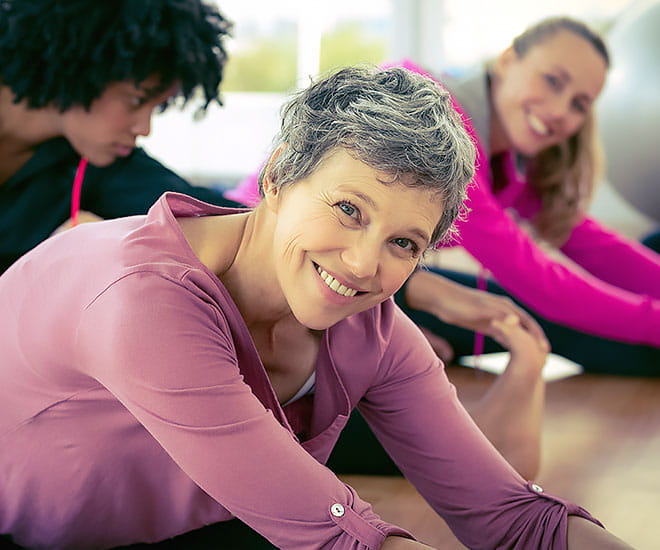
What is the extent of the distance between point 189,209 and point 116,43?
868 mm

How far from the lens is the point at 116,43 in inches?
72.7

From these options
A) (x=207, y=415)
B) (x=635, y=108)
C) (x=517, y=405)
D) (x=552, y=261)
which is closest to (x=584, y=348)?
(x=552, y=261)

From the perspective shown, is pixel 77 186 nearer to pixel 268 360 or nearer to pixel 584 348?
pixel 268 360

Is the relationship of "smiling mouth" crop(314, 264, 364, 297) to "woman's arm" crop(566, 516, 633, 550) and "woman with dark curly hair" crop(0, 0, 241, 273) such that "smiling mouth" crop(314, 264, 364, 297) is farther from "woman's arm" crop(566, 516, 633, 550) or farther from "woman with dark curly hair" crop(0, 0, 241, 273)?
"woman with dark curly hair" crop(0, 0, 241, 273)

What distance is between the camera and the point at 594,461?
1.82 meters

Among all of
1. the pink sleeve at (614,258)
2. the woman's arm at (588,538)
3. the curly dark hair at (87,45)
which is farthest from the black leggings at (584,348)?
the woman's arm at (588,538)

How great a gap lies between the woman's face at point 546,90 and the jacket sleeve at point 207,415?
53.9 inches

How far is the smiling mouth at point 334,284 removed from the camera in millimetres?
993

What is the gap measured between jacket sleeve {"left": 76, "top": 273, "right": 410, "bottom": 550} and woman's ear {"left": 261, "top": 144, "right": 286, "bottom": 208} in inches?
5.8

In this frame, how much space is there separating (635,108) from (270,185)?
7.26 feet

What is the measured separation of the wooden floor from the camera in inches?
60.2

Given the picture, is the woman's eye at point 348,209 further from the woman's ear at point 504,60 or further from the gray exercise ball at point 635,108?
the gray exercise ball at point 635,108

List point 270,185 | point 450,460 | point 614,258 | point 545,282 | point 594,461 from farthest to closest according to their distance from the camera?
point 614,258, point 545,282, point 594,461, point 450,460, point 270,185

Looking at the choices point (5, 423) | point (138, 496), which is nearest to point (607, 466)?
point (138, 496)
